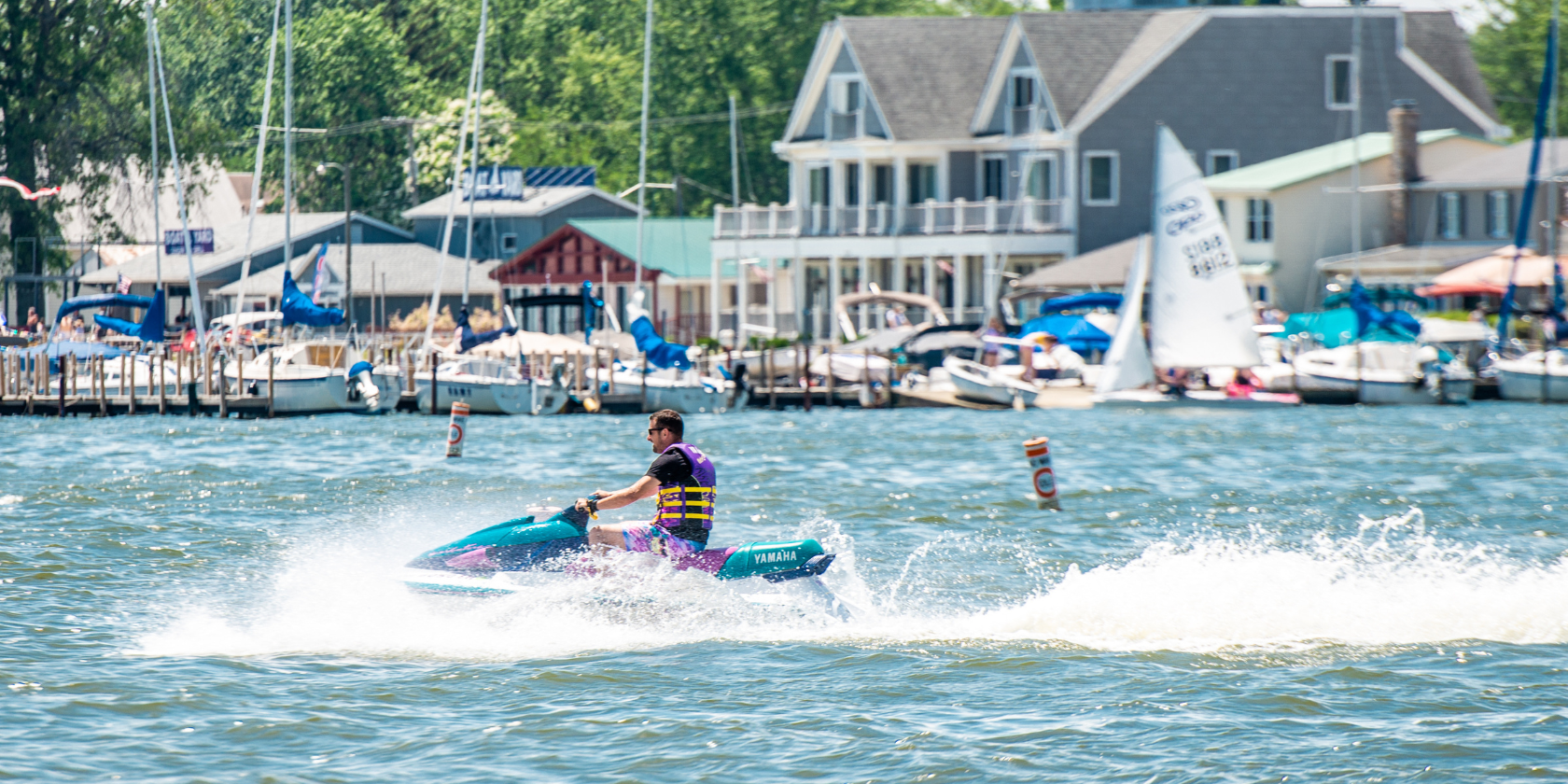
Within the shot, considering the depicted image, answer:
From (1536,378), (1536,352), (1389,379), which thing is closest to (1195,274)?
(1389,379)

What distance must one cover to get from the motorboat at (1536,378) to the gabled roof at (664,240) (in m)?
30.5

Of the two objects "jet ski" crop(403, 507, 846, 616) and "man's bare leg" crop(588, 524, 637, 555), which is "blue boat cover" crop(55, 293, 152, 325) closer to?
"jet ski" crop(403, 507, 846, 616)

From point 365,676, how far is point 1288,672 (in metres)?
6.69

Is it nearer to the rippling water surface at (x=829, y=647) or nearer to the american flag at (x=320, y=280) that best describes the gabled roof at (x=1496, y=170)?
the rippling water surface at (x=829, y=647)

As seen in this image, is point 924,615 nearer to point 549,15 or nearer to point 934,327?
point 934,327

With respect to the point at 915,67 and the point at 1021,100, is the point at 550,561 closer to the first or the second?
the point at 1021,100

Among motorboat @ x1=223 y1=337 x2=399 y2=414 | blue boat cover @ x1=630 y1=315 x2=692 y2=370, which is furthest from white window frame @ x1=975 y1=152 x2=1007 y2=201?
motorboat @ x1=223 y1=337 x2=399 y2=414

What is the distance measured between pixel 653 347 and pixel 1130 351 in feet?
35.1

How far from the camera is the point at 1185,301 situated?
140 ft

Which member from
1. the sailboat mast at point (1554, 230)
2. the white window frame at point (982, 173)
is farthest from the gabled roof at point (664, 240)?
the sailboat mast at point (1554, 230)

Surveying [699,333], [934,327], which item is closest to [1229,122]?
[934,327]

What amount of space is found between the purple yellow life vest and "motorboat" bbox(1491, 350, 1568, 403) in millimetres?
35162

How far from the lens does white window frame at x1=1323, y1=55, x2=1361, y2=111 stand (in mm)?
59281

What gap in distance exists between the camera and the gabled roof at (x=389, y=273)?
6731 cm
